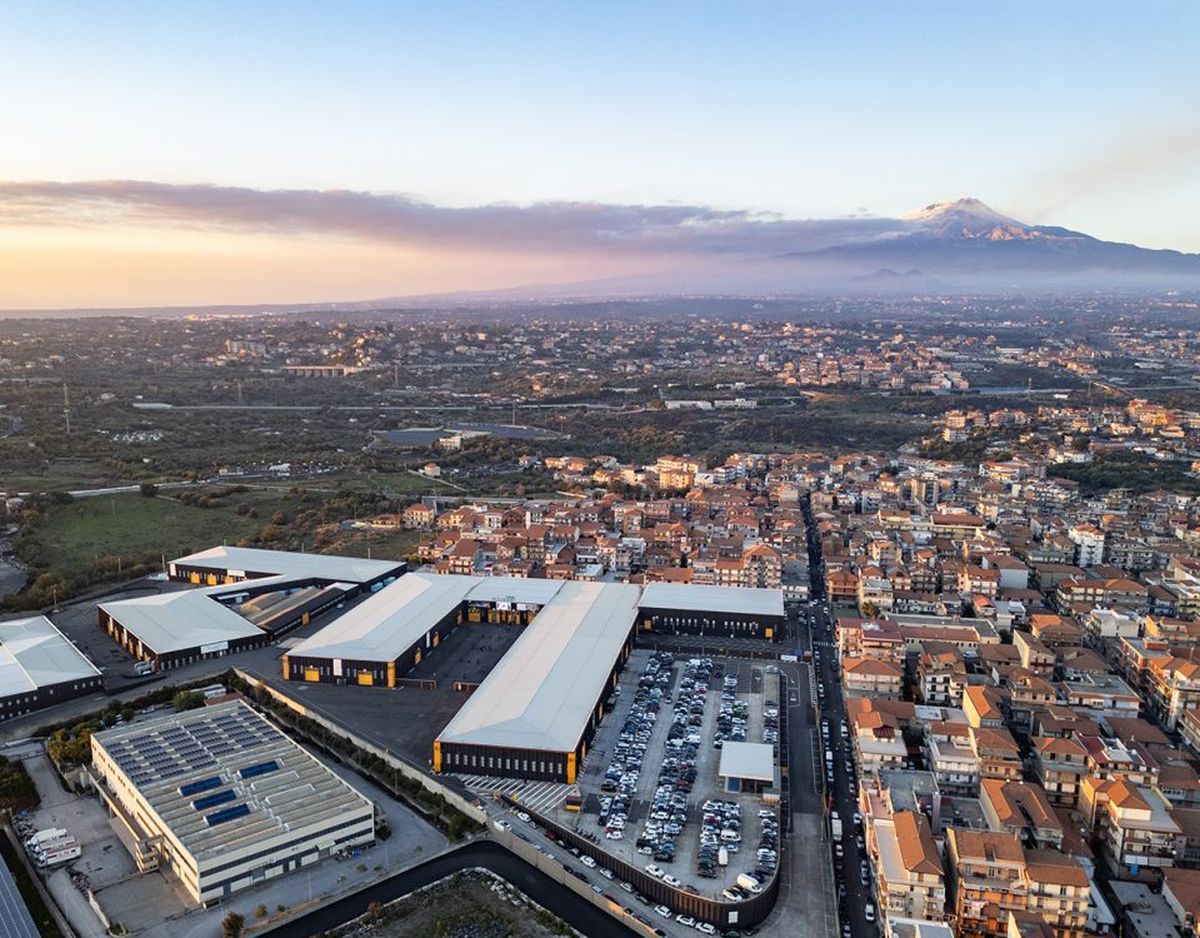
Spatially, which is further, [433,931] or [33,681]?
[33,681]

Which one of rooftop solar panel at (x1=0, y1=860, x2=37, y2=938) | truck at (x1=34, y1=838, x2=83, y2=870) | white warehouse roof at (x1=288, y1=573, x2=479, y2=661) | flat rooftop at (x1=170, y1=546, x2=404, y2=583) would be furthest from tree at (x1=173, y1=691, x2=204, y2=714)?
flat rooftop at (x1=170, y1=546, x2=404, y2=583)

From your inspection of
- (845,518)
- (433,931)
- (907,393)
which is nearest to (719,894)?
(433,931)

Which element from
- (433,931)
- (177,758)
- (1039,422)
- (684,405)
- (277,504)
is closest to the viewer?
(433,931)

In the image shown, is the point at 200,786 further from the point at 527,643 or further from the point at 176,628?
the point at 176,628

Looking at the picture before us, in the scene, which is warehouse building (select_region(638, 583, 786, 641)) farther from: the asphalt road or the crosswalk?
the crosswalk

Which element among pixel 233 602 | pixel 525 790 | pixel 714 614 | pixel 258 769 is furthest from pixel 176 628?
pixel 714 614

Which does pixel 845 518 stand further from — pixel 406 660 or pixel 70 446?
pixel 70 446

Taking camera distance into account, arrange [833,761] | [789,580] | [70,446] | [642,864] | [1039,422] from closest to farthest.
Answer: [642,864], [833,761], [789,580], [70,446], [1039,422]
